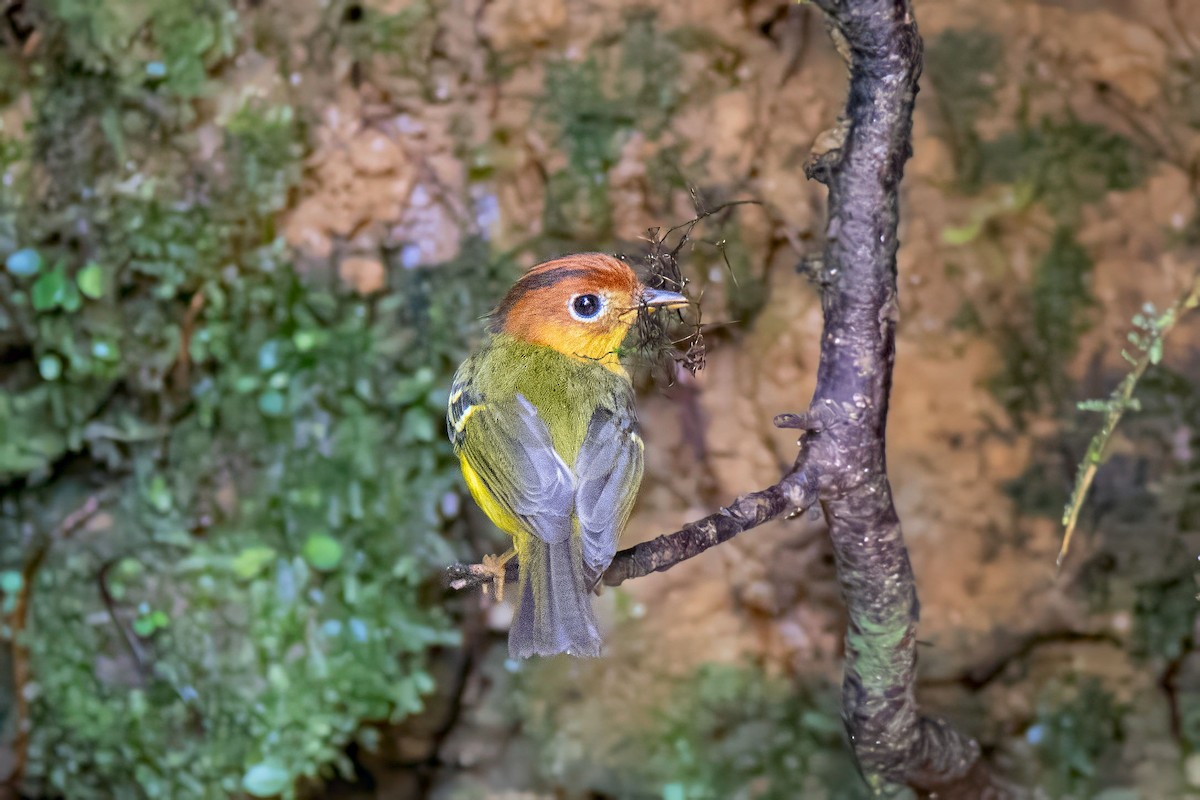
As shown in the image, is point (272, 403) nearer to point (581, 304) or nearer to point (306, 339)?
point (306, 339)

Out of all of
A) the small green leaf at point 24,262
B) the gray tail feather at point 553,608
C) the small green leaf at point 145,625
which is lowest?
the gray tail feather at point 553,608

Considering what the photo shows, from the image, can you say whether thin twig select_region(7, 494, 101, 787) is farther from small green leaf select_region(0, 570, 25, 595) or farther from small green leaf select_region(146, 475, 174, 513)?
small green leaf select_region(146, 475, 174, 513)

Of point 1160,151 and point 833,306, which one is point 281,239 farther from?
point 1160,151

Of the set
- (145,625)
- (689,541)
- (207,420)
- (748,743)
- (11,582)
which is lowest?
(689,541)

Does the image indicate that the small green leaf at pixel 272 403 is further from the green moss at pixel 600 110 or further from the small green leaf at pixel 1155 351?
the small green leaf at pixel 1155 351

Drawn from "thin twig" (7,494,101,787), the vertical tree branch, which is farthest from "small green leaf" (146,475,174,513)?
the vertical tree branch

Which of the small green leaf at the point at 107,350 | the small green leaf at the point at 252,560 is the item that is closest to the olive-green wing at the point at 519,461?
the small green leaf at the point at 252,560

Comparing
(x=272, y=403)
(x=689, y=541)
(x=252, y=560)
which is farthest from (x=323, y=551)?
(x=689, y=541)
